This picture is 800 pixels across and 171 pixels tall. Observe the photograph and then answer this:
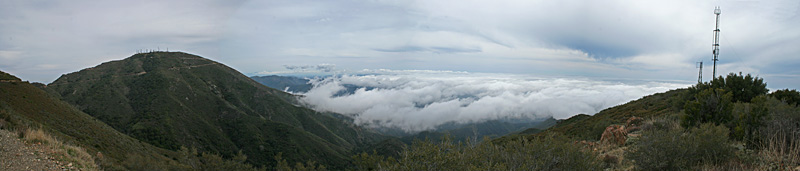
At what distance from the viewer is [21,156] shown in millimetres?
9430

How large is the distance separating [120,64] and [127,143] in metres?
127

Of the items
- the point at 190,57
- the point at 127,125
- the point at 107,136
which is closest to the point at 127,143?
the point at 107,136

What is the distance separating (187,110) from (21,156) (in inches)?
4182

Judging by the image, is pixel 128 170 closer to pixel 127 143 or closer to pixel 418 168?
pixel 418 168

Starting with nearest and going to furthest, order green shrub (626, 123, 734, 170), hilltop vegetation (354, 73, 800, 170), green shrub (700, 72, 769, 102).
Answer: hilltop vegetation (354, 73, 800, 170)
green shrub (626, 123, 734, 170)
green shrub (700, 72, 769, 102)

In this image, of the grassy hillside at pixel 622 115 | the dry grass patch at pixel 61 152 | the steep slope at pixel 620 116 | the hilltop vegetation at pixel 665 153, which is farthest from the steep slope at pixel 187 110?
the hilltop vegetation at pixel 665 153

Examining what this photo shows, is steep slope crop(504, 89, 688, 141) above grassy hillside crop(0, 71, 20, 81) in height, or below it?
below

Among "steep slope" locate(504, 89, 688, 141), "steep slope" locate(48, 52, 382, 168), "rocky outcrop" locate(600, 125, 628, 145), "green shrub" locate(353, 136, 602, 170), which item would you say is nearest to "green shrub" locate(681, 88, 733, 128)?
"rocky outcrop" locate(600, 125, 628, 145)

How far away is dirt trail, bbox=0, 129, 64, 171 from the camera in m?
8.88

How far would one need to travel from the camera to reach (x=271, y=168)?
294 ft

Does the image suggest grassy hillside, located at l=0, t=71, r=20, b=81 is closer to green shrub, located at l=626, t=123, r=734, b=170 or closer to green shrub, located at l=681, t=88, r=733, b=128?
green shrub, located at l=626, t=123, r=734, b=170

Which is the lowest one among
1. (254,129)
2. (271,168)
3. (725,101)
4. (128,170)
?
(271,168)

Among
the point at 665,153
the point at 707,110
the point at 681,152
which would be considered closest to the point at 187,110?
the point at 707,110

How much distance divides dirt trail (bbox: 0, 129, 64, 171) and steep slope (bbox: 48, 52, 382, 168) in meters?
82.6
